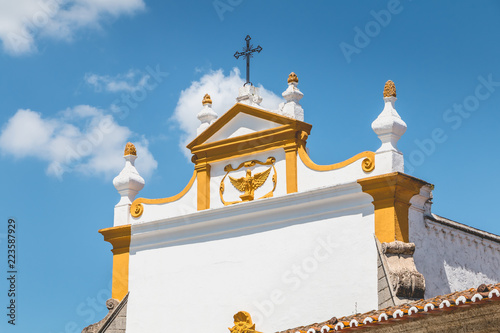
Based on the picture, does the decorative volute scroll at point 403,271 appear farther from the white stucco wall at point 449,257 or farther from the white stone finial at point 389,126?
the white stone finial at point 389,126

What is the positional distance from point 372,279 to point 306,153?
260cm

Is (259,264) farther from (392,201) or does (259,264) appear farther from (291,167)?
(392,201)

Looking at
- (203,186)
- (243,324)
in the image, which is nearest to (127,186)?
(203,186)

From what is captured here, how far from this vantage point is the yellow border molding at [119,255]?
663 inches

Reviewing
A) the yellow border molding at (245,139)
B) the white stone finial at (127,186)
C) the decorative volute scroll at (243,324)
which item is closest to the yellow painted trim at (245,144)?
the yellow border molding at (245,139)

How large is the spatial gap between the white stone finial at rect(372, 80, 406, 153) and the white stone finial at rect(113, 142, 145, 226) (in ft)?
16.3

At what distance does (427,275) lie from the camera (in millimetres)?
14289

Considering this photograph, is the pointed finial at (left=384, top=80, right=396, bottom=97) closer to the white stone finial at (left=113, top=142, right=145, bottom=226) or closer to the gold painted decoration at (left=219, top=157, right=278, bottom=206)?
the gold painted decoration at (left=219, top=157, right=278, bottom=206)

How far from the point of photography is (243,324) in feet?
49.2

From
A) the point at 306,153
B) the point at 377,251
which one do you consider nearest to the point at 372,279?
the point at 377,251

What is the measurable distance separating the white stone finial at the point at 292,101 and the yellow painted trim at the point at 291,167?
538 millimetres

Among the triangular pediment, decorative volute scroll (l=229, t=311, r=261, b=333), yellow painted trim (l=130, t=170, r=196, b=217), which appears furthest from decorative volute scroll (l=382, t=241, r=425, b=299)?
yellow painted trim (l=130, t=170, r=196, b=217)

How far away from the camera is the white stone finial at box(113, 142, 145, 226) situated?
56.2 feet

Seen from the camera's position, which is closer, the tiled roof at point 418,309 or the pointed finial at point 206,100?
the tiled roof at point 418,309
